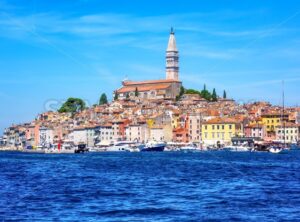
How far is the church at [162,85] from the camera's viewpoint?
Result: 13650cm

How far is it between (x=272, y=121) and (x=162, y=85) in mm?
38790

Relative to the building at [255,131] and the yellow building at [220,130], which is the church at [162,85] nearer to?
the yellow building at [220,130]

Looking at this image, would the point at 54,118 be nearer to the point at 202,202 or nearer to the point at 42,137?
the point at 42,137

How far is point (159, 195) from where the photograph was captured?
20406 millimetres

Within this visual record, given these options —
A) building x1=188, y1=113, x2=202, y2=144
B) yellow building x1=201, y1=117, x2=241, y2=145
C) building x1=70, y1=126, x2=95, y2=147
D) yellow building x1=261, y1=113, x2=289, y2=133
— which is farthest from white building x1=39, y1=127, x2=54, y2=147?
yellow building x1=261, y1=113, x2=289, y2=133

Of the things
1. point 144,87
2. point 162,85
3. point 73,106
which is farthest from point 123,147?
point 144,87

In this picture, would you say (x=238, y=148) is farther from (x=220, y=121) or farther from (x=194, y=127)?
(x=194, y=127)

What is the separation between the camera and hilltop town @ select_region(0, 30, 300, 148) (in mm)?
100688

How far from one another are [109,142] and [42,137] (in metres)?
20.2

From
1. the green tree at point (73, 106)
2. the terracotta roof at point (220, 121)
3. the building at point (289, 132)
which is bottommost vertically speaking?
the building at point (289, 132)

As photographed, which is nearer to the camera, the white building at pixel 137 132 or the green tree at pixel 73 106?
the white building at pixel 137 132

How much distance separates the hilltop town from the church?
0.59 feet

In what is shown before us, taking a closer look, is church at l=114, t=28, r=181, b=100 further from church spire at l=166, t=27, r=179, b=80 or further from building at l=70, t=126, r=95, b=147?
building at l=70, t=126, r=95, b=147

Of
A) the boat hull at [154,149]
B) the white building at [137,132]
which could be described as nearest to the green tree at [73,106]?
the white building at [137,132]
